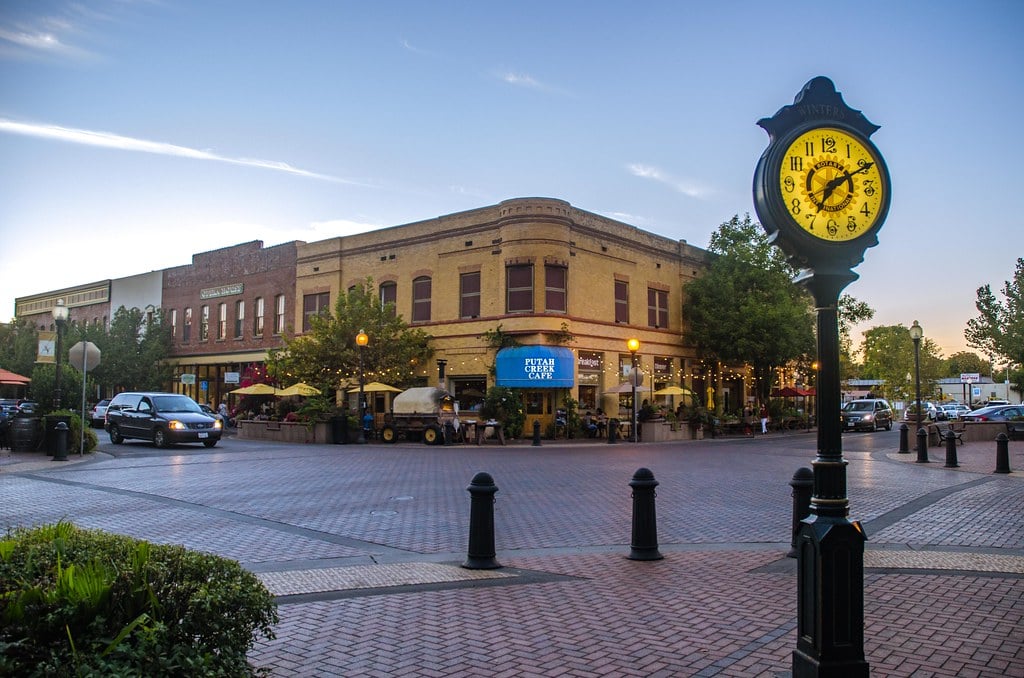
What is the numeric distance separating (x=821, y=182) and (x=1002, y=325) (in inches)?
1644

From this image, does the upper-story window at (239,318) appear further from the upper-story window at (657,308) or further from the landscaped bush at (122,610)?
the landscaped bush at (122,610)

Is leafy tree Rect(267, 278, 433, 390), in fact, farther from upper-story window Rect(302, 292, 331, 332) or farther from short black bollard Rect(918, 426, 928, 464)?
short black bollard Rect(918, 426, 928, 464)

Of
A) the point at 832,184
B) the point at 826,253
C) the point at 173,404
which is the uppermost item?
the point at 832,184

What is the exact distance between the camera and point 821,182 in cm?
476

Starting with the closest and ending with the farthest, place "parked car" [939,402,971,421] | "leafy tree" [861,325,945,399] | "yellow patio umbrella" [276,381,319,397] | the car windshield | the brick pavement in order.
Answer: the brick pavement → the car windshield → "yellow patio umbrella" [276,381,319,397] → "parked car" [939,402,971,421] → "leafy tree" [861,325,945,399]

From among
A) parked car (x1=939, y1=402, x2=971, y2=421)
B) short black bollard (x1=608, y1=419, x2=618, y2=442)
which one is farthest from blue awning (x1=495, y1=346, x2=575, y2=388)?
Result: parked car (x1=939, y1=402, x2=971, y2=421)

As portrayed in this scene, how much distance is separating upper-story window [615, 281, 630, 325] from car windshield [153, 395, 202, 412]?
19.2m

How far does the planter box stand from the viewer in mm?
30156

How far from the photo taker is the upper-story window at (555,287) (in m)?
33.4

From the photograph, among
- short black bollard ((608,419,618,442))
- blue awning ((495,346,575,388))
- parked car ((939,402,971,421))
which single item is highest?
blue awning ((495,346,575,388))

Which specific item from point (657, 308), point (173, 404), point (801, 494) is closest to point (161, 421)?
point (173, 404)

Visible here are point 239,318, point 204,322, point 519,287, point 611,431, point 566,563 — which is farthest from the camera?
point 204,322

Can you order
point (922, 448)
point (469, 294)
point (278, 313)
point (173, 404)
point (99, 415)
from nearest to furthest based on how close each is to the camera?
1. point (922, 448)
2. point (173, 404)
3. point (469, 294)
4. point (99, 415)
5. point (278, 313)

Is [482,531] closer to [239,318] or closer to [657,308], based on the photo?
[657,308]
